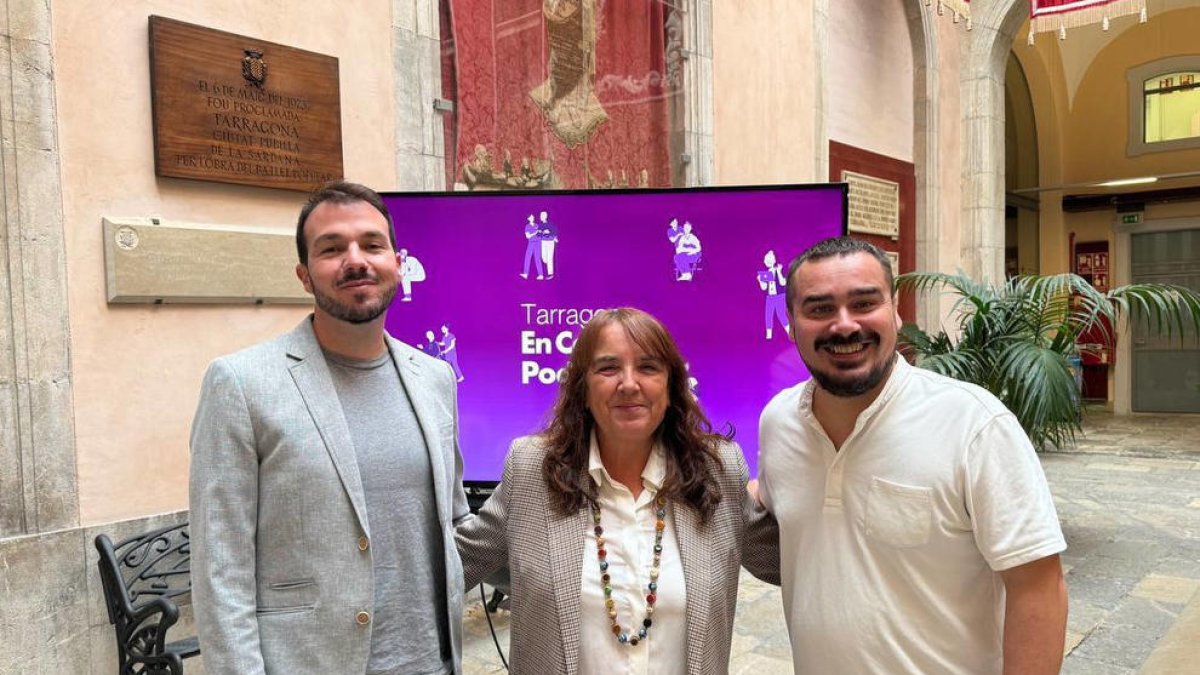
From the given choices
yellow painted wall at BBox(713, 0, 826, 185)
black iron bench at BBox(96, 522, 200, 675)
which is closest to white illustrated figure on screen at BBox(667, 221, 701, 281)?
black iron bench at BBox(96, 522, 200, 675)

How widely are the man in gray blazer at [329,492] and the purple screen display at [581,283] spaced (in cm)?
128

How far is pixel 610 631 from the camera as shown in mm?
1718

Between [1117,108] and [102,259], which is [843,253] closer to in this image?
[102,259]

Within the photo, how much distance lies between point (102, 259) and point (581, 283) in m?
1.81

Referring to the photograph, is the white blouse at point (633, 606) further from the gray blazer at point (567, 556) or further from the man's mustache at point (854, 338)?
the man's mustache at point (854, 338)

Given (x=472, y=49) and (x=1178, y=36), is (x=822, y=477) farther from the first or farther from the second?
(x=1178, y=36)

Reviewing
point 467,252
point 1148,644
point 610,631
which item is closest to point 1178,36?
point 1148,644

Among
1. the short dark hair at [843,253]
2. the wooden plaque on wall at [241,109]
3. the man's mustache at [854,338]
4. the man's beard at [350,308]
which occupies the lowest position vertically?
the man's mustache at [854,338]

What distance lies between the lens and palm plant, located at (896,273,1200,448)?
5223 mm

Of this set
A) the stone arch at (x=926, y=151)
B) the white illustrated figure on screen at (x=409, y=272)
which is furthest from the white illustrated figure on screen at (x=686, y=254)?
the stone arch at (x=926, y=151)

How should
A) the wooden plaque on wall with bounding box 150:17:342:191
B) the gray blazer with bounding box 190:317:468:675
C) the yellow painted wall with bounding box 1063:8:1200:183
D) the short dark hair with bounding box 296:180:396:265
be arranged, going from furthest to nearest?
the yellow painted wall with bounding box 1063:8:1200:183, the wooden plaque on wall with bounding box 150:17:342:191, the short dark hair with bounding box 296:180:396:265, the gray blazer with bounding box 190:317:468:675

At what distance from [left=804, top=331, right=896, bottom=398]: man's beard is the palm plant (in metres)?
4.11

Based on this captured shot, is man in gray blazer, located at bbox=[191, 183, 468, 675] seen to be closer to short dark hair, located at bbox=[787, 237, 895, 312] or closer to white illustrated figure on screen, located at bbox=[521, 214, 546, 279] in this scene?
short dark hair, located at bbox=[787, 237, 895, 312]

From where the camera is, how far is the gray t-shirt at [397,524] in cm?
165
